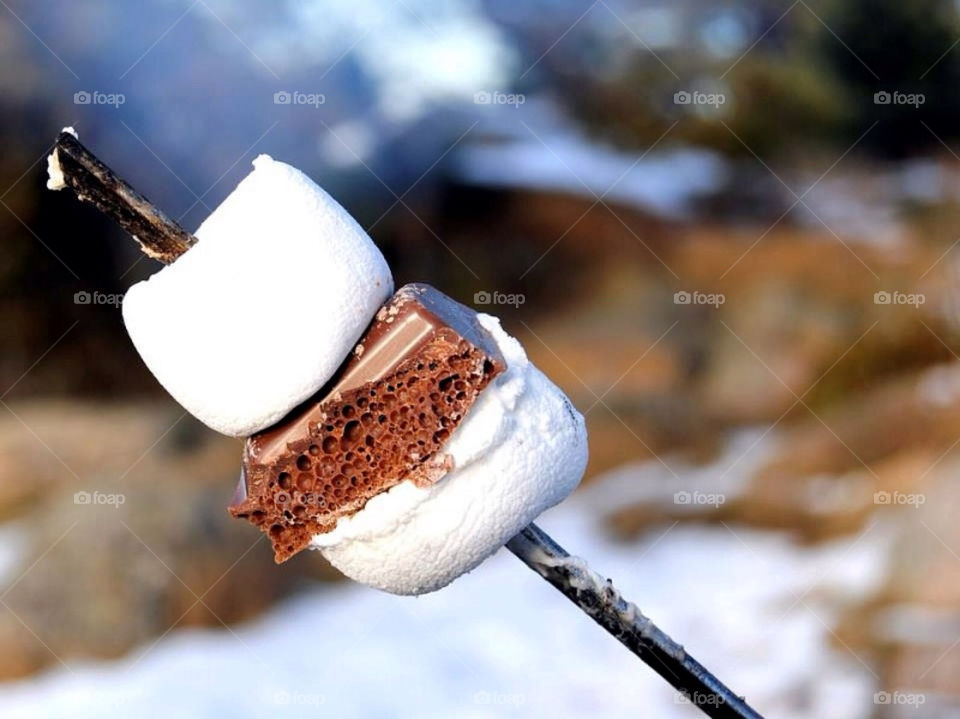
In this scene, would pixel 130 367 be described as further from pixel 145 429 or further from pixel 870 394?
pixel 870 394

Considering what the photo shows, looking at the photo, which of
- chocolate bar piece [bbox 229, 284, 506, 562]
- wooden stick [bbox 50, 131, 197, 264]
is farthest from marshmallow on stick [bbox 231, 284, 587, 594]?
wooden stick [bbox 50, 131, 197, 264]

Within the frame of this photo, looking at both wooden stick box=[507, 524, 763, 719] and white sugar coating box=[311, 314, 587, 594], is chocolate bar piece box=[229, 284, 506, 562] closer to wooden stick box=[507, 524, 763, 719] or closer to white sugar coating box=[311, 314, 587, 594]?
white sugar coating box=[311, 314, 587, 594]

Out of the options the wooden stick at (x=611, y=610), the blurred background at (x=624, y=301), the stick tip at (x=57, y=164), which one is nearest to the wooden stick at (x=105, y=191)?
the stick tip at (x=57, y=164)

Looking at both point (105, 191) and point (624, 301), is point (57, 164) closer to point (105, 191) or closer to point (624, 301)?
point (105, 191)

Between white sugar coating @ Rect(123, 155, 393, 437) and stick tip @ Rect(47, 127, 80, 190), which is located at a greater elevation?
stick tip @ Rect(47, 127, 80, 190)

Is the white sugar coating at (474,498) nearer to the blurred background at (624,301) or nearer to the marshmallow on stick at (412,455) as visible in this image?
the marshmallow on stick at (412,455)

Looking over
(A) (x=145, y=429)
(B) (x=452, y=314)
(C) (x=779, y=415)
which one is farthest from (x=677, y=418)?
(B) (x=452, y=314)
